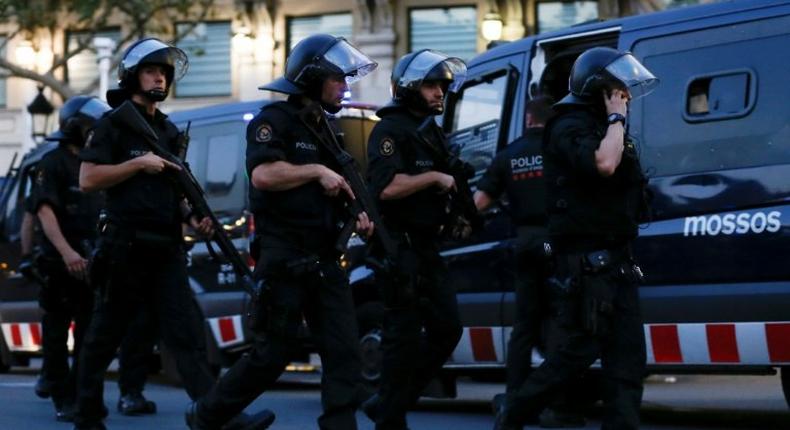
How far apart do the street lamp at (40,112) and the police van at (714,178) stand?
15.6 metres

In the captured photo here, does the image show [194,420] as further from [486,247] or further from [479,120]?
[479,120]

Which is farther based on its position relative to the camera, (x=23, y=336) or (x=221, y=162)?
(x=23, y=336)

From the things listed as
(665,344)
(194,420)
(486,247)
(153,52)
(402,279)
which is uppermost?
(153,52)

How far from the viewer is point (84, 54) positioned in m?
30.5

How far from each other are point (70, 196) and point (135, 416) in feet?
4.12

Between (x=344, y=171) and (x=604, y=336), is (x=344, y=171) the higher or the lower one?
the higher one

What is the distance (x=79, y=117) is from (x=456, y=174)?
284 centimetres

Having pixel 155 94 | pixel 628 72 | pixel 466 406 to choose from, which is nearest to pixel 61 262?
pixel 155 94

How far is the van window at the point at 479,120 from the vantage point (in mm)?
10117

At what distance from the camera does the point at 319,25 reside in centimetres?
2958

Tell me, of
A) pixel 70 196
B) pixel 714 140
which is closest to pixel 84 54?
pixel 70 196

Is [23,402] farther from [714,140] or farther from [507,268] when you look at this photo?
[714,140]

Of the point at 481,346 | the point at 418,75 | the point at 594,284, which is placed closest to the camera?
the point at 594,284

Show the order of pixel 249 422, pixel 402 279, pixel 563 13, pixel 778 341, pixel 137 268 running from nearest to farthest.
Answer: pixel 249 422, pixel 402 279, pixel 137 268, pixel 778 341, pixel 563 13
